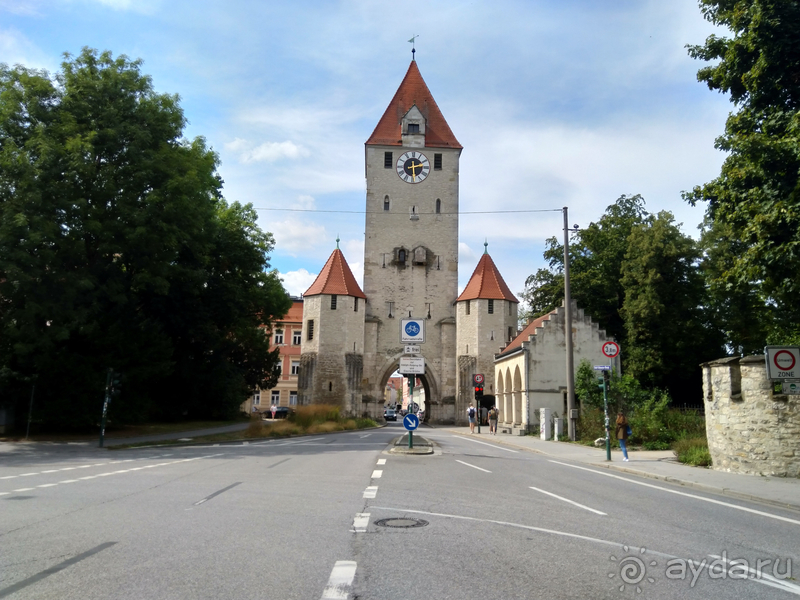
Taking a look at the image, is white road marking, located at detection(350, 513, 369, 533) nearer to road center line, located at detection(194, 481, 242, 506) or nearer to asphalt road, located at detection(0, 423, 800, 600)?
asphalt road, located at detection(0, 423, 800, 600)

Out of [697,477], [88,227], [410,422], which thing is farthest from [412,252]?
[697,477]

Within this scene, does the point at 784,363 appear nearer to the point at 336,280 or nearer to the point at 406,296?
the point at 336,280

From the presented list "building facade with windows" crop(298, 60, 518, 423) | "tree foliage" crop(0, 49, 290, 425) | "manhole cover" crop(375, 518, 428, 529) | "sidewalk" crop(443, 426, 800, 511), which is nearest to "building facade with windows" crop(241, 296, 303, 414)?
"building facade with windows" crop(298, 60, 518, 423)

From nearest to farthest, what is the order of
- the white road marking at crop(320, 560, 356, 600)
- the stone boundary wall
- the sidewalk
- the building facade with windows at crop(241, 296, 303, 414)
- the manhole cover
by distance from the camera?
the white road marking at crop(320, 560, 356, 600) → the manhole cover → the sidewalk → the stone boundary wall → the building facade with windows at crop(241, 296, 303, 414)

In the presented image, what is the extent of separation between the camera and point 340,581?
16.2 ft

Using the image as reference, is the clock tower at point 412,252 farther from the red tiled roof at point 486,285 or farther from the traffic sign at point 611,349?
the traffic sign at point 611,349

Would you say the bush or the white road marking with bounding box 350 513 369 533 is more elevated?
the bush

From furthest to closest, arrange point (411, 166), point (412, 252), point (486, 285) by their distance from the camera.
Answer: point (411, 166)
point (412, 252)
point (486, 285)

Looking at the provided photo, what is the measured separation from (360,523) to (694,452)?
42.1 feet

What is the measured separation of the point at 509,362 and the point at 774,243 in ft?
92.5

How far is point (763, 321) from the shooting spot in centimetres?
3625

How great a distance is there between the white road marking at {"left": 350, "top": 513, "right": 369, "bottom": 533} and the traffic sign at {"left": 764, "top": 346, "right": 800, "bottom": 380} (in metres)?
9.18

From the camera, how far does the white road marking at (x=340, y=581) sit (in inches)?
180

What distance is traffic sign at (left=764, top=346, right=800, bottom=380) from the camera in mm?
12617
